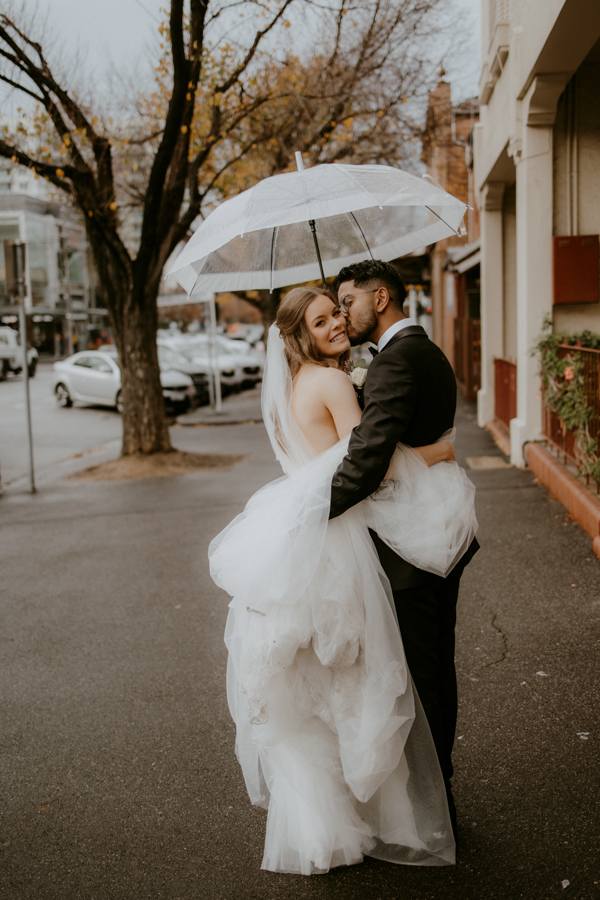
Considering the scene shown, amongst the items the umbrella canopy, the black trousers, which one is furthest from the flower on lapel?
the black trousers

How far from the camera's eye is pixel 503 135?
10.5 meters

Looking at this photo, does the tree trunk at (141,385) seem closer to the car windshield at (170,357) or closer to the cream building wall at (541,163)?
the cream building wall at (541,163)

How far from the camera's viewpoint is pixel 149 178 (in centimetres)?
1110

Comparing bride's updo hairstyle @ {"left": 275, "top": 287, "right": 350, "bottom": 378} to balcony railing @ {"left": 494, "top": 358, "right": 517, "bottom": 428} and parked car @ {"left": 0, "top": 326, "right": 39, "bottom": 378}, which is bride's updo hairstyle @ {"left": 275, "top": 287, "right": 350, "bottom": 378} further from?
parked car @ {"left": 0, "top": 326, "right": 39, "bottom": 378}

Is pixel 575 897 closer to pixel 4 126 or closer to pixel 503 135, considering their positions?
pixel 503 135

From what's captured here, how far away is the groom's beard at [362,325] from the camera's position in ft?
9.12

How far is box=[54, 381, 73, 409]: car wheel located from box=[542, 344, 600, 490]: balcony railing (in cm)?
1806

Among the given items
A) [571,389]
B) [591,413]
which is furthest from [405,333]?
[571,389]

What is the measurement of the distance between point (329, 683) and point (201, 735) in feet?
4.47

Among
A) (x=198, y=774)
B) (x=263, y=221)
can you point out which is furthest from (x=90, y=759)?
(x=263, y=221)

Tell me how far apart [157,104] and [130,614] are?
36.8 feet

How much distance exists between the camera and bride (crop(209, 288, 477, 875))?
2.65 meters

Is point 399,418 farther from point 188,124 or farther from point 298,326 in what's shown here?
point 188,124

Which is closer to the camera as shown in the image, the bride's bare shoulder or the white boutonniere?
the bride's bare shoulder
